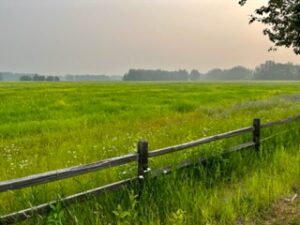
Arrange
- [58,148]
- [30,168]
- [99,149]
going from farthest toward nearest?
[58,148] < [99,149] < [30,168]

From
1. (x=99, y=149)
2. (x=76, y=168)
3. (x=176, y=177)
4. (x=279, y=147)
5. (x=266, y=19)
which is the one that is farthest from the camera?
(x=266, y=19)

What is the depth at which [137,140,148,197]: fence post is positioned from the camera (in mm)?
6645

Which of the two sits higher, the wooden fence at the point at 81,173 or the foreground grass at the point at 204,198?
Answer: the wooden fence at the point at 81,173

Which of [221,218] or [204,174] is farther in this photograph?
[204,174]

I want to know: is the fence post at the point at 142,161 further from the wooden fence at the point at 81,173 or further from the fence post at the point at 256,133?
the fence post at the point at 256,133

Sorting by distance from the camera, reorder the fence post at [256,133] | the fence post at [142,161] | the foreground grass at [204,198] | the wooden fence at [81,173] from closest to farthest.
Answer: the wooden fence at [81,173] → the foreground grass at [204,198] → the fence post at [142,161] → the fence post at [256,133]

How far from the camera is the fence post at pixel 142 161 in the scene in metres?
Answer: 6.64

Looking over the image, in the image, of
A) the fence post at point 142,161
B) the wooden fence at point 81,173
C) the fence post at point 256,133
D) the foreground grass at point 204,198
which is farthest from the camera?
the fence post at point 256,133

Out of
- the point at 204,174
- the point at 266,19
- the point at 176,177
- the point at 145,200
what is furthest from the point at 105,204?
the point at 266,19

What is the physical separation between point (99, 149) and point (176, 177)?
199 inches

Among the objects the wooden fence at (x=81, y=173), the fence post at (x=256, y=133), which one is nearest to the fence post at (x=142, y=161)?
the wooden fence at (x=81, y=173)

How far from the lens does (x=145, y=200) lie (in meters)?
6.61

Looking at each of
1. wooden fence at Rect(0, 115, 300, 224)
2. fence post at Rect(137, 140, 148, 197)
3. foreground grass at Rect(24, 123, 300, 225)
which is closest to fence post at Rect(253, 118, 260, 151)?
foreground grass at Rect(24, 123, 300, 225)

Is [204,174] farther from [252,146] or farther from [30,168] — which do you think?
[30,168]
